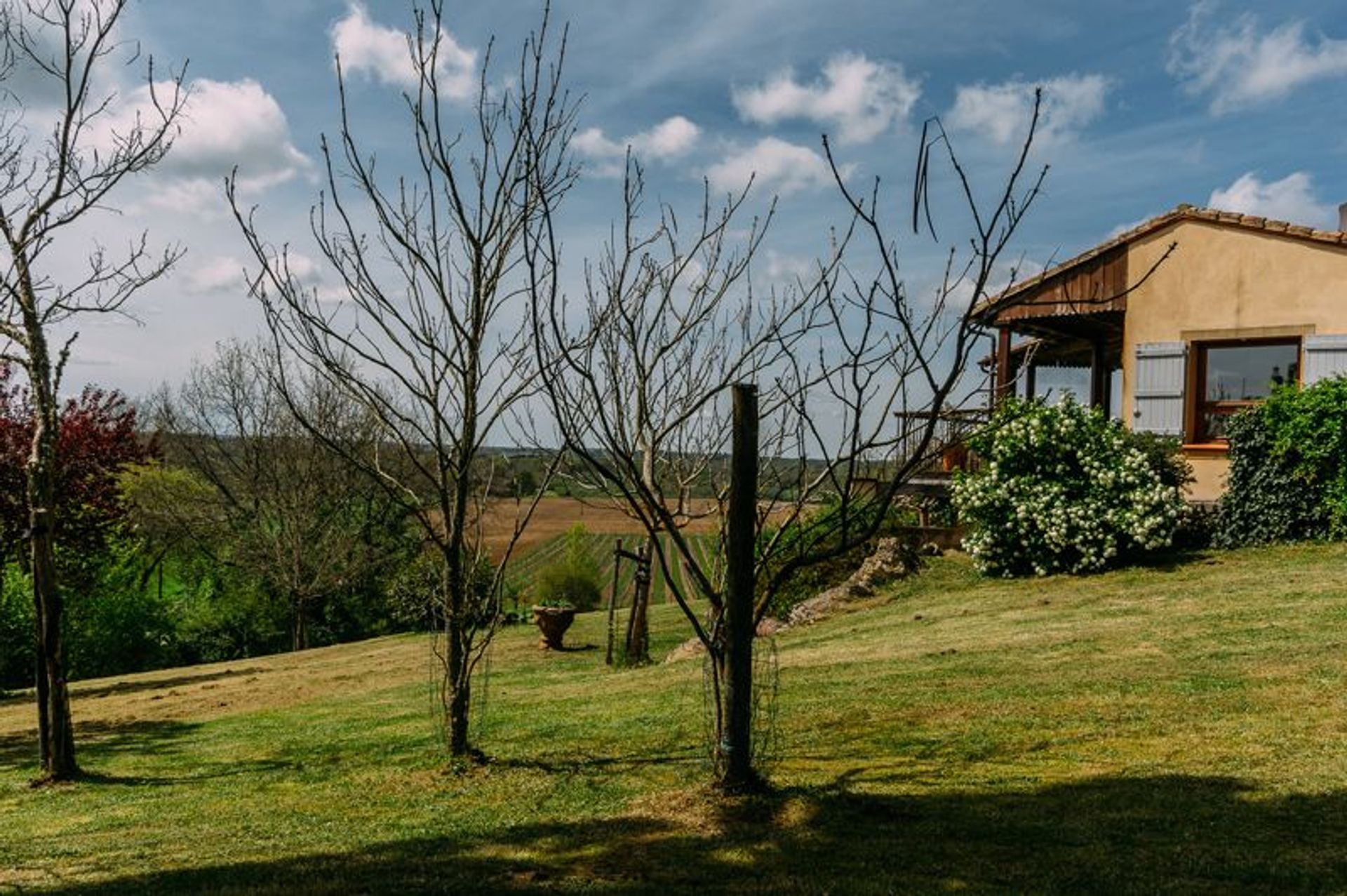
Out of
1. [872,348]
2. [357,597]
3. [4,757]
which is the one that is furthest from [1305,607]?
[357,597]

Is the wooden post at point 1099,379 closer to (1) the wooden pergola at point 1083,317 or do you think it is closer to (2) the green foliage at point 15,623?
(1) the wooden pergola at point 1083,317

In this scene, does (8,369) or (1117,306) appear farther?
(8,369)

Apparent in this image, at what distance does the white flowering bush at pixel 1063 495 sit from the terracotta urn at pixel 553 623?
6.99m

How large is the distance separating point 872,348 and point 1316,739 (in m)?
3.68

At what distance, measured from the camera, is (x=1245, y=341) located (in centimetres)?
1580

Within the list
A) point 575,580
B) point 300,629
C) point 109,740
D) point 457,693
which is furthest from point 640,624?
point 575,580

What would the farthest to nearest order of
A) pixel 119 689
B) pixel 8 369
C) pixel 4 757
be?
pixel 8 369
pixel 119 689
pixel 4 757

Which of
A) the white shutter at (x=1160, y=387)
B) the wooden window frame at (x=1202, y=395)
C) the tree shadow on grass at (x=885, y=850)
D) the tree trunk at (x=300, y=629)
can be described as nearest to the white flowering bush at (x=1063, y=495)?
the white shutter at (x=1160, y=387)

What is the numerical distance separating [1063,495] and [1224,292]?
4897 millimetres

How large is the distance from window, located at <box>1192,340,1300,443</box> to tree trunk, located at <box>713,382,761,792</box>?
44.7ft

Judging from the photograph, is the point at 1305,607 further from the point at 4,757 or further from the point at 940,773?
the point at 4,757

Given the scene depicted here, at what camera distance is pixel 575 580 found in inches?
1606

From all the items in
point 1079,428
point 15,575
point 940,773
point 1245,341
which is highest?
point 1245,341

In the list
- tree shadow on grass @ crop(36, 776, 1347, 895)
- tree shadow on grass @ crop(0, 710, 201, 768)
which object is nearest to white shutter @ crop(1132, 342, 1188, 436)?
tree shadow on grass @ crop(36, 776, 1347, 895)
